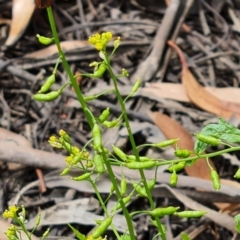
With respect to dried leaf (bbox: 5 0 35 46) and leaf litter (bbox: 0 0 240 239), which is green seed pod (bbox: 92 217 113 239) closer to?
leaf litter (bbox: 0 0 240 239)

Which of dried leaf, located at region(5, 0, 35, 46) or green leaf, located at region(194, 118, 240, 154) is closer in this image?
green leaf, located at region(194, 118, 240, 154)

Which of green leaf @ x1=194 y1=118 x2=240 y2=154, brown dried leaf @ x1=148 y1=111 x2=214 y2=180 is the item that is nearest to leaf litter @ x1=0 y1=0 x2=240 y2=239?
brown dried leaf @ x1=148 y1=111 x2=214 y2=180

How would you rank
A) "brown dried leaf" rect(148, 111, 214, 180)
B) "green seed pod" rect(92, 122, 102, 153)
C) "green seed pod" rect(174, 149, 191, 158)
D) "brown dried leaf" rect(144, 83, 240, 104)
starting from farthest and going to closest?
"brown dried leaf" rect(144, 83, 240, 104)
"brown dried leaf" rect(148, 111, 214, 180)
"green seed pod" rect(174, 149, 191, 158)
"green seed pod" rect(92, 122, 102, 153)

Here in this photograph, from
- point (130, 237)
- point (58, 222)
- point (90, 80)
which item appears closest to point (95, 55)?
point (90, 80)

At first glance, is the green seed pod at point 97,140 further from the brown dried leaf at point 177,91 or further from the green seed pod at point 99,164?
the brown dried leaf at point 177,91

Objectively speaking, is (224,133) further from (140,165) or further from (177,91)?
(177,91)
